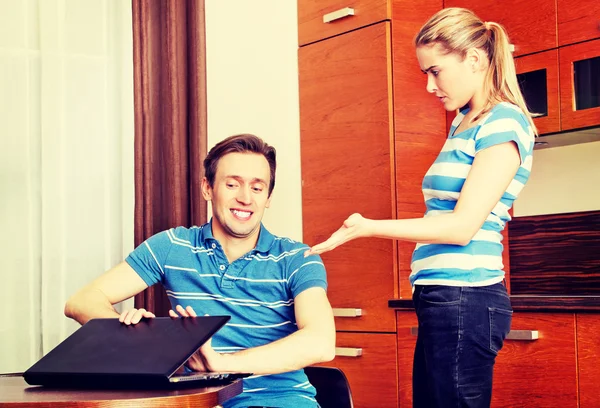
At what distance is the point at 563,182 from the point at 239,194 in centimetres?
151

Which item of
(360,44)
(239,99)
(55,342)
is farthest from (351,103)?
(55,342)

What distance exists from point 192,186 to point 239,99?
0.43 metres

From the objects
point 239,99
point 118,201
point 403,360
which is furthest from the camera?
point 239,99

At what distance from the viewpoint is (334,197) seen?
10.5 ft

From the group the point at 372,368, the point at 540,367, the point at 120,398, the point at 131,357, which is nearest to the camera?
the point at 120,398

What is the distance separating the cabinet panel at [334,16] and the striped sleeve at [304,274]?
146 cm

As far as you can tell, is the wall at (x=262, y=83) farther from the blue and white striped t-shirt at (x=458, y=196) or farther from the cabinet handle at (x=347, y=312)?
the blue and white striped t-shirt at (x=458, y=196)

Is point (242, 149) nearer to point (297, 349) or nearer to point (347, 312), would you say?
point (297, 349)

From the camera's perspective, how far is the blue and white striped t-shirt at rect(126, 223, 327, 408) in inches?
66.4

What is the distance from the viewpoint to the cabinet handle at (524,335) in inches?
92.4

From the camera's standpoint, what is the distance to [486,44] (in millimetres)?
1780

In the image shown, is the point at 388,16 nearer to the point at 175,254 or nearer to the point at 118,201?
the point at 118,201

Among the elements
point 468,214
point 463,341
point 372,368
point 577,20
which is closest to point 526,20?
point 577,20

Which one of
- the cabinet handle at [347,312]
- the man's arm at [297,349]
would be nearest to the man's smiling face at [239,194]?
the man's arm at [297,349]
